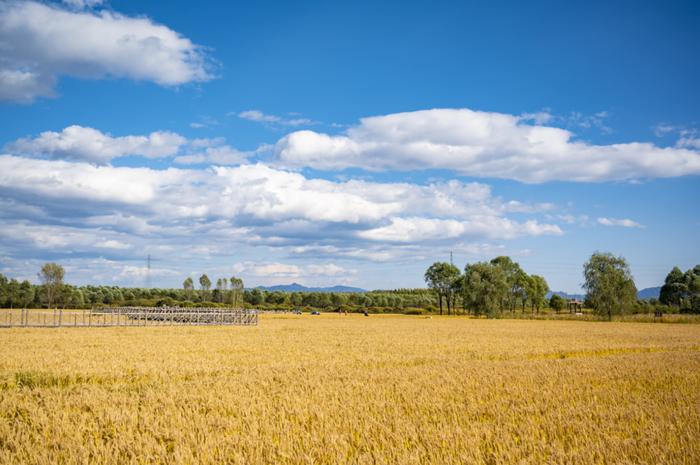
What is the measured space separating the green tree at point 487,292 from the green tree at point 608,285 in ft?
66.5

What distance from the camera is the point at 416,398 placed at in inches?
549

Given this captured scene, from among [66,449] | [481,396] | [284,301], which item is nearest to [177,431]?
[66,449]

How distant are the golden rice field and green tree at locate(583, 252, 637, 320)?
7641 centimetres

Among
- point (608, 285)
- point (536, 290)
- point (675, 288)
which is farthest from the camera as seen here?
point (536, 290)

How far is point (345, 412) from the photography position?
12047mm

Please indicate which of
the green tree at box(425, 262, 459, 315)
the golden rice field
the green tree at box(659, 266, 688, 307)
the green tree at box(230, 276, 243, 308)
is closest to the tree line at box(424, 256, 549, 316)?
the green tree at box(425, 262, 459, 315)

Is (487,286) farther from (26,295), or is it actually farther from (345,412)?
(26,295)

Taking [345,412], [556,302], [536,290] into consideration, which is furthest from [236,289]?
[345,412]

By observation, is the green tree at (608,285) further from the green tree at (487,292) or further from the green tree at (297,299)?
the green tree at (297,299)

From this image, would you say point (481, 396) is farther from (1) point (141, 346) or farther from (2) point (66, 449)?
(1) point (141, 346)

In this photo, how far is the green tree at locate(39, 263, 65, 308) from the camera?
12475 centimetres

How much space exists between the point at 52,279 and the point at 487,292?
103324mm

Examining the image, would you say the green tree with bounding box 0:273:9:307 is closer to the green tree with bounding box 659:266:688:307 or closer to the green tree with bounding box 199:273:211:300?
the green tree with bounding box 199:273:211:300

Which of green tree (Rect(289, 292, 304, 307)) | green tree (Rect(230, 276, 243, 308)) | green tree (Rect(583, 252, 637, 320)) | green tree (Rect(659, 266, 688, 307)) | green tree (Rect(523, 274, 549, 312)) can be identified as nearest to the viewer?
green tree (Rect(583, 252, 637, 320))
